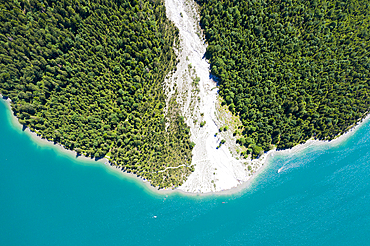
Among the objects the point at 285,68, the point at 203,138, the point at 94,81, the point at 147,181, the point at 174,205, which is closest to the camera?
the point at 94,81

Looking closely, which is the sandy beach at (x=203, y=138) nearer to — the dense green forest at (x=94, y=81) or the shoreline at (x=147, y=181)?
the shoreline at (x=147, y=181)

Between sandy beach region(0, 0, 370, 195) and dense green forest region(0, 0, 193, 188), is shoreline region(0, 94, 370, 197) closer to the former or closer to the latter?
sandy beach region(0, 0, 370, 195)

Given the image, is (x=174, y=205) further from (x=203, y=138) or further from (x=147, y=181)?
(x=203, y=138)

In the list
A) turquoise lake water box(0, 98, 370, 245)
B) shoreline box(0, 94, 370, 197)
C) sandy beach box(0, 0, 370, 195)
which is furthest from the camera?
shoreline box(0, 94, 370, 197)

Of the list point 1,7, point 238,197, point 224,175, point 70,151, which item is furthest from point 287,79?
point 1,7

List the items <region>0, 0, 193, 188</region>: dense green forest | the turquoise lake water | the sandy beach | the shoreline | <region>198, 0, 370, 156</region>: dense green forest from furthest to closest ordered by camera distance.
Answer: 1. the shoreline
2. the sandy beach
3. <region>198, 0, 370, 156</region>: dense green forest
4. the turquoise lake water
5. <region>0, 0, 193, 188</region>: dense green forest

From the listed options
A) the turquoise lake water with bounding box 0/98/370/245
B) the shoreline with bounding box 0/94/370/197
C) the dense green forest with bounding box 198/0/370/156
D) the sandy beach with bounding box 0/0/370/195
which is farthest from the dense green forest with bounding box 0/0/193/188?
the dense green forest with bounding box 198/0/370/156

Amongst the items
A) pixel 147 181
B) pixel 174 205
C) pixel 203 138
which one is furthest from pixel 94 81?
pixel 174 205

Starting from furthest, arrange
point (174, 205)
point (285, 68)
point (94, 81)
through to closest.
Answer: point (174, 205) → point (285, 68) → point (94, 81)
